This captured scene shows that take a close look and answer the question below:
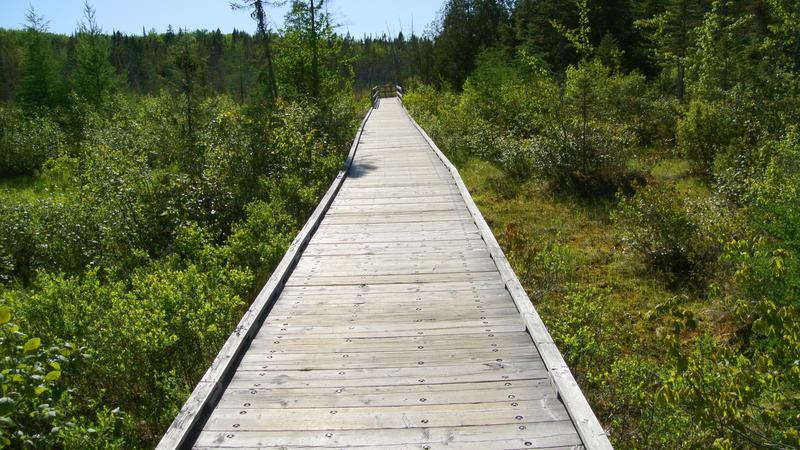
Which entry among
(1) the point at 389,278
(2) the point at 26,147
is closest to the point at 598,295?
(1) the point at 389,278

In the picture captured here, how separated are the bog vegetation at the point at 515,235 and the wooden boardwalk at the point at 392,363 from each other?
0.64 m

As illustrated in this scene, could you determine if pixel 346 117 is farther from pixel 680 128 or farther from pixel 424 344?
pixel 424 344

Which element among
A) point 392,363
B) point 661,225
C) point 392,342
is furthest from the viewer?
point 661,225

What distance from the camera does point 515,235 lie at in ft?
26.9

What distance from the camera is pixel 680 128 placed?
40.7ft

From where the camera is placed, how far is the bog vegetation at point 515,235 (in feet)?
A: 12.9

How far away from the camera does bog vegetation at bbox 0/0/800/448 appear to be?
3920 mm

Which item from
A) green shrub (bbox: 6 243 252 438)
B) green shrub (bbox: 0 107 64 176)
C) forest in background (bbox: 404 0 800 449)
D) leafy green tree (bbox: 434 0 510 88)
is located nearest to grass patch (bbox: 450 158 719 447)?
forest in background (bbox: 404 0 800 449)

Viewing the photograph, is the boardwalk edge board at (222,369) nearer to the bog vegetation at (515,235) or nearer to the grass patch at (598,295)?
the bog vegetation at (515,235)

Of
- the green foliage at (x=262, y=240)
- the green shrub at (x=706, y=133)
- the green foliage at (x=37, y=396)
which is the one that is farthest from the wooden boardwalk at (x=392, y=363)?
the green shrub at (x=706, y=133)

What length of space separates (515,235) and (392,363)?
475 centimetres

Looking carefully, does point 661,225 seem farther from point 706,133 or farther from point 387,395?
point 387,395

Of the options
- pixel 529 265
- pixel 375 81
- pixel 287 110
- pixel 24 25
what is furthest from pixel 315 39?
pixel 375 81

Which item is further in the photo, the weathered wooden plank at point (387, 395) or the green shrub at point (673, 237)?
the green shrub at point (673, 237)
